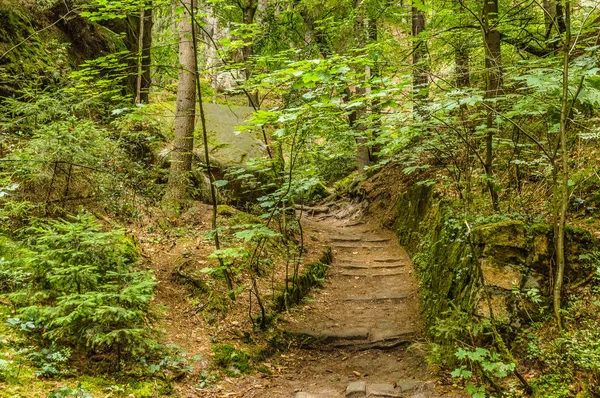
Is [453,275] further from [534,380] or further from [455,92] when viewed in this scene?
[455,92]

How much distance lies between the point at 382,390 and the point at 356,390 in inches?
12.3

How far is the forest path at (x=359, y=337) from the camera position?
480 centimetres

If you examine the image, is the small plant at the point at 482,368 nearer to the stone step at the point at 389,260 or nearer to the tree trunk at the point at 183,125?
the stone step at the point at 389,260

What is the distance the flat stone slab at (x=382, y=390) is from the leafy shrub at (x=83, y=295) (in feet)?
8.87

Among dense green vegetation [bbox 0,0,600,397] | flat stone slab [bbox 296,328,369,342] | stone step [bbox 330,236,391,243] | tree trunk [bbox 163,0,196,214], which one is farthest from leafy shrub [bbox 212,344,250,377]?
stone step [bbox 330,236,391,243]

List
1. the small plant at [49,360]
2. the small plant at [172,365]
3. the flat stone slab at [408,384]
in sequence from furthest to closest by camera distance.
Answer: the flat stone slab at [408,384], the small plant at [172,365], the small plant at [49,360]

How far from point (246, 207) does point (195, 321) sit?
13.0 ft

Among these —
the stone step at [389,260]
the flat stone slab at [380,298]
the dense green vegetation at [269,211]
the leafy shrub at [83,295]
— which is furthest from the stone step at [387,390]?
the stone step at [389,260]

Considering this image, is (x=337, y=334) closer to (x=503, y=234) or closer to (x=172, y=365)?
(x=172, y=365)

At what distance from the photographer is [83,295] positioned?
146 inches

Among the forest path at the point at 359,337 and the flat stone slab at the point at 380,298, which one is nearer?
the forest path at the point at 359,337

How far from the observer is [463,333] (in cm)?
476

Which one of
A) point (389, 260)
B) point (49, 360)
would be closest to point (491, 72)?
point (389, 260)

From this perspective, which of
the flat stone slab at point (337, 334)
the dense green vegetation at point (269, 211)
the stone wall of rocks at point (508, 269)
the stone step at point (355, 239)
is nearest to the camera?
the dense green vegetation at point (269, 211)
